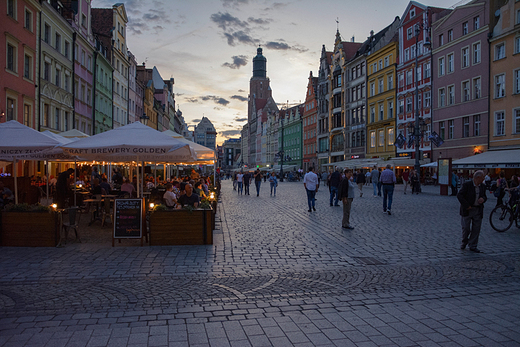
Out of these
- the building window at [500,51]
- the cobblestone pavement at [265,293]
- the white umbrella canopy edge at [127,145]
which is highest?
the building window at [500,51]

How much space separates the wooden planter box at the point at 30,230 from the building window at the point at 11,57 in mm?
17536

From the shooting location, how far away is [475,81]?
3775cm

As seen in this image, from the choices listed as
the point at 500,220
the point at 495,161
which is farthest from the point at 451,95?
the point at 500,220

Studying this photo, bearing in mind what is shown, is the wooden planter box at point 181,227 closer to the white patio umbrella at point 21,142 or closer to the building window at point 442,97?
the white patio umbrella at point 21,142

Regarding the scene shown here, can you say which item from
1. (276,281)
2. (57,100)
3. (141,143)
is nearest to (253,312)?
(276,281)

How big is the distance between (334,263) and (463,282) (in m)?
2.23

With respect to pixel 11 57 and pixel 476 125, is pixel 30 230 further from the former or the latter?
pixel 476 125

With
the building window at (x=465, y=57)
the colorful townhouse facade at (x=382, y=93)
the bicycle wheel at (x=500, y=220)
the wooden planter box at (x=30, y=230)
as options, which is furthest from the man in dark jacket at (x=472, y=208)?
the colorful townhouse facade at (x=382, y=93)

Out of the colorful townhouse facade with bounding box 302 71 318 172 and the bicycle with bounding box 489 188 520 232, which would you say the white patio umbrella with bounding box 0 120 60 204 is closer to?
the bicycle with bounding box 489 188 520 232

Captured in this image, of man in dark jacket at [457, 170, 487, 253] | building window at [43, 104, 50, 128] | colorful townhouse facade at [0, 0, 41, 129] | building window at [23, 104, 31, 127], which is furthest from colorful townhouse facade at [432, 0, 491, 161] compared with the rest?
building window at [23, 104, 31, 127]

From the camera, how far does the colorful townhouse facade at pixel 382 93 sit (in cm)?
5203

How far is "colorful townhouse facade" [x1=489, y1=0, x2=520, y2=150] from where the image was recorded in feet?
107

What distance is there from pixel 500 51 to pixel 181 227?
111 feet

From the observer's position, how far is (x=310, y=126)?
8438cm
